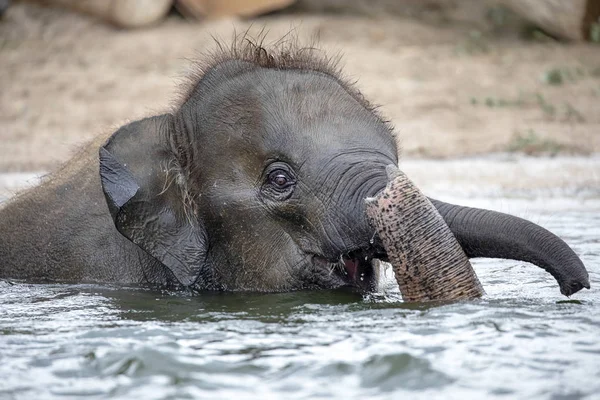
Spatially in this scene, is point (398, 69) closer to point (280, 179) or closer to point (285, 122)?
point (285, 122)

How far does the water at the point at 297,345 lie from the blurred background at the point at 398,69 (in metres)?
5.70

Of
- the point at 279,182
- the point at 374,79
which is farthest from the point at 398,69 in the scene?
the point at 279,182

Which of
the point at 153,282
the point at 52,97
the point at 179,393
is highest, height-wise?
the point at 52,97

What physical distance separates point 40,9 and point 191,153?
40.7 ft

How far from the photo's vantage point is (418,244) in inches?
200

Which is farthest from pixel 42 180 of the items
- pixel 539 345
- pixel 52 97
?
pixel 52 97

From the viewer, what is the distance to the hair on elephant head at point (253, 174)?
5.61 metres

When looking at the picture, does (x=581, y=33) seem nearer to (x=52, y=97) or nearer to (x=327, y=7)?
(x=327, y=7)

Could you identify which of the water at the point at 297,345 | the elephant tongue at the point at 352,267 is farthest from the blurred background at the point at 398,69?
the water at the point at 297,345

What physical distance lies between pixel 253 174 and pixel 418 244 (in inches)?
43.5

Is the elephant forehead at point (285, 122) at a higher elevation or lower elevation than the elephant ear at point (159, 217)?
higher

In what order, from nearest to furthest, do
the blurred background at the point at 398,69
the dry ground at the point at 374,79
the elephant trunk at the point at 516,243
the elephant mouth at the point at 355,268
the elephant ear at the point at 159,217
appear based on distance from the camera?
the elephant trunk at the point at 516,243
the elephant mouth at the point at 355,268
the elephant ear at the point at 159,217
the blurred background at the point at 398,69
the dry ground at the point at 374,79

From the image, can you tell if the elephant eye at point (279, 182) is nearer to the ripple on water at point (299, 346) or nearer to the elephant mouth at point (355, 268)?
the elephant mouth at point (355, 268)

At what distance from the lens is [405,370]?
4.59m
